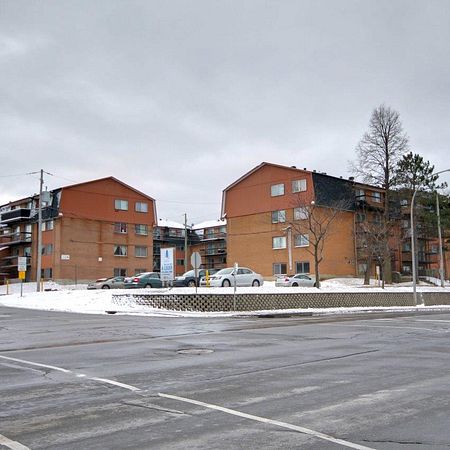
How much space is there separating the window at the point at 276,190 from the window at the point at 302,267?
772cm

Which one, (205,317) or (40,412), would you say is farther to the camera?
(205,317)

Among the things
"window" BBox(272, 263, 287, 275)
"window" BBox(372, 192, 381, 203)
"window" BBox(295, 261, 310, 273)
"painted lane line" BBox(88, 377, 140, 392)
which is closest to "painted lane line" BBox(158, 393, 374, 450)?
"painted lane line" BBox(88, 377, 140, 392)

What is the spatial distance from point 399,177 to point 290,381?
1913 inches

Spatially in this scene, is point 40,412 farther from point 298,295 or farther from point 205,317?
point 298,295

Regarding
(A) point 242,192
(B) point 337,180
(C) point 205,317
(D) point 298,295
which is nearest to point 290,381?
(C) point 205,317

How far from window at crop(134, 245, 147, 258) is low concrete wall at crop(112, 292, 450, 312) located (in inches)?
1531

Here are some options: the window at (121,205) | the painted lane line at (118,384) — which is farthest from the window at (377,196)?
the painted lane line at (118,384)

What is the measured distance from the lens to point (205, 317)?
24.6 metres

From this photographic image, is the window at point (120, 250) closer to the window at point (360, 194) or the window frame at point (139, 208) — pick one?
the window frame at point (139, 208)

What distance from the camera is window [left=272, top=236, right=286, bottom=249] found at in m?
57.1

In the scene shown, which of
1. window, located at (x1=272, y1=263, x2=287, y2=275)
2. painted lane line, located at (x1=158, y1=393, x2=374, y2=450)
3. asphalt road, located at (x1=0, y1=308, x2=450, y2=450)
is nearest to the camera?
painted lane line, located at (x1=158, y1=393, x2=374, y2=450)

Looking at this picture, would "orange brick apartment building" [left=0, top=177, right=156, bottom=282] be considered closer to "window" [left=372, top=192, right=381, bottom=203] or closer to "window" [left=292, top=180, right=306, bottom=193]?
"window" [left=292, top=180, right=306, bottom=193]

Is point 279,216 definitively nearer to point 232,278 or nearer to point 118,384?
point 232,278

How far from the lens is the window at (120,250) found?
6671cm
